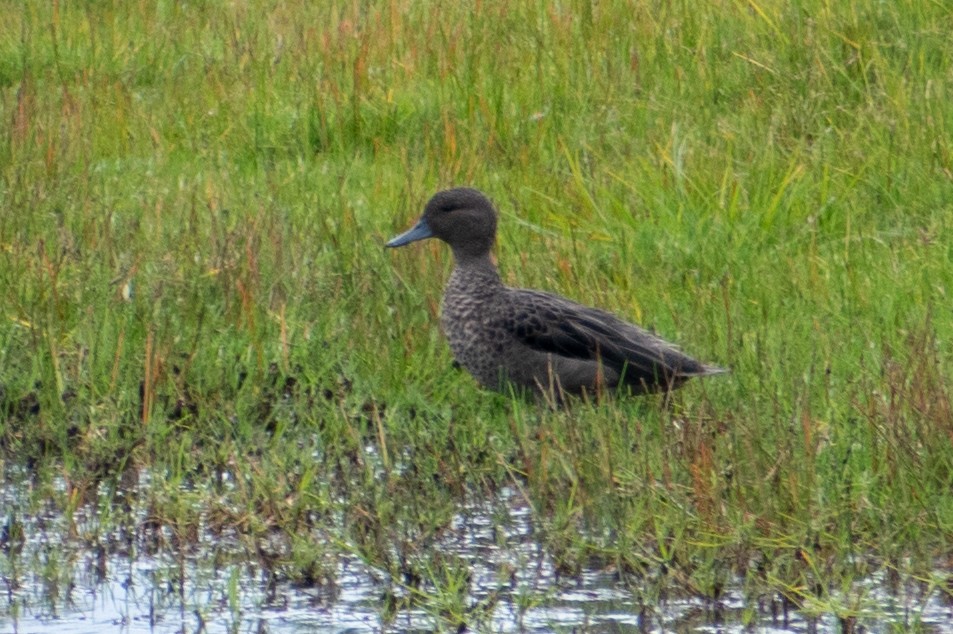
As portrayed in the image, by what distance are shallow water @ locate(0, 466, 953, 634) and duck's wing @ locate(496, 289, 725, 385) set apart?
1022mm

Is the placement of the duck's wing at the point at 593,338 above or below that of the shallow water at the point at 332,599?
above

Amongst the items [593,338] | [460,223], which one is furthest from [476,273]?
[593,338]

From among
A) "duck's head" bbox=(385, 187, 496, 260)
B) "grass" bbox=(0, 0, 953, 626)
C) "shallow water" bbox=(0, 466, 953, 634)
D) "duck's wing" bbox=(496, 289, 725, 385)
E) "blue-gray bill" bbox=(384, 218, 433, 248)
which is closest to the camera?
"shallow water" bbox=(0, 466, 953, 634)

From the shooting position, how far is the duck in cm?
550

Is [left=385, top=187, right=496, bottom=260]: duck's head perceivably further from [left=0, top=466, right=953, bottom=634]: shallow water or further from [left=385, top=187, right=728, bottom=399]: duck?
[left=0, top=466, right=953, bottom=634]: shallow water

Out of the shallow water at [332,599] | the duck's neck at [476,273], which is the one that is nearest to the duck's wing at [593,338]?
the duck's neck at [476,273]

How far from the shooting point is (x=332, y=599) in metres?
4.29

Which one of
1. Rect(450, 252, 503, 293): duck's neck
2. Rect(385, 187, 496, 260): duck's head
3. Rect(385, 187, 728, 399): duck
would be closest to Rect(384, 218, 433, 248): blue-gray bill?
Rect(385, 187, 496, 260): duck's head

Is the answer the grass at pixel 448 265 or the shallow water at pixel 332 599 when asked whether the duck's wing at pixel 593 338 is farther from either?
the shallow water at pixel 332 599

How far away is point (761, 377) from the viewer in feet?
17.7

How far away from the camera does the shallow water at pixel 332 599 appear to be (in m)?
4.08

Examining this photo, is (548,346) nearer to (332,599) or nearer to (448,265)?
(448,265)

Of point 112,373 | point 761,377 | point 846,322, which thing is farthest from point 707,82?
point 112,373

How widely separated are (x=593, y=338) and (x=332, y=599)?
64.3 inches
